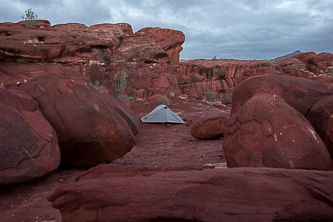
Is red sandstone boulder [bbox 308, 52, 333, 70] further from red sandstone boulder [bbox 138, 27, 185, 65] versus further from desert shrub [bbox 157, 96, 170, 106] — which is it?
desert shrub [bbox 157, 96, 170, 106]

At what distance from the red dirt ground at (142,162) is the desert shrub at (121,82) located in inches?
286

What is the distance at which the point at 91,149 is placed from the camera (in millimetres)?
5430

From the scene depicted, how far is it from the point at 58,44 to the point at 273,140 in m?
17.5

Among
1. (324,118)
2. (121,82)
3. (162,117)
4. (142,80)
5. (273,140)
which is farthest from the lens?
(142,80)

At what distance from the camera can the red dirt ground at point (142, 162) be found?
3264mm

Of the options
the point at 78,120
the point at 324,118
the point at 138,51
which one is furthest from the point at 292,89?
the point at 138,51

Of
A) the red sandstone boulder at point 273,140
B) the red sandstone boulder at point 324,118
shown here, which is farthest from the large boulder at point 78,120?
the red sandstone boulder at point 324,118

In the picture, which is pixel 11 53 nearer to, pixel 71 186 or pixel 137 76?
pixel 137 76

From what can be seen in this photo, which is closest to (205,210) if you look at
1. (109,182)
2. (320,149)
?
(109,182)

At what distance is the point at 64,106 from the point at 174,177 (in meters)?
3.49

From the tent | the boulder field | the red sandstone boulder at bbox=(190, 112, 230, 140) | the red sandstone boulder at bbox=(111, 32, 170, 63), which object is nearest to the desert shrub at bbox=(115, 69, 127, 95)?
the red sandstone boulder at bbox=(111, 32, 170, 63)

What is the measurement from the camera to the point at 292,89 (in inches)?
201

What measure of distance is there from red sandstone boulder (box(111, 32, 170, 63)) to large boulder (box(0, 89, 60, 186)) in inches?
721

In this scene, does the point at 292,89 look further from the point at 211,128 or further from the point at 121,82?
the point at 121,82
